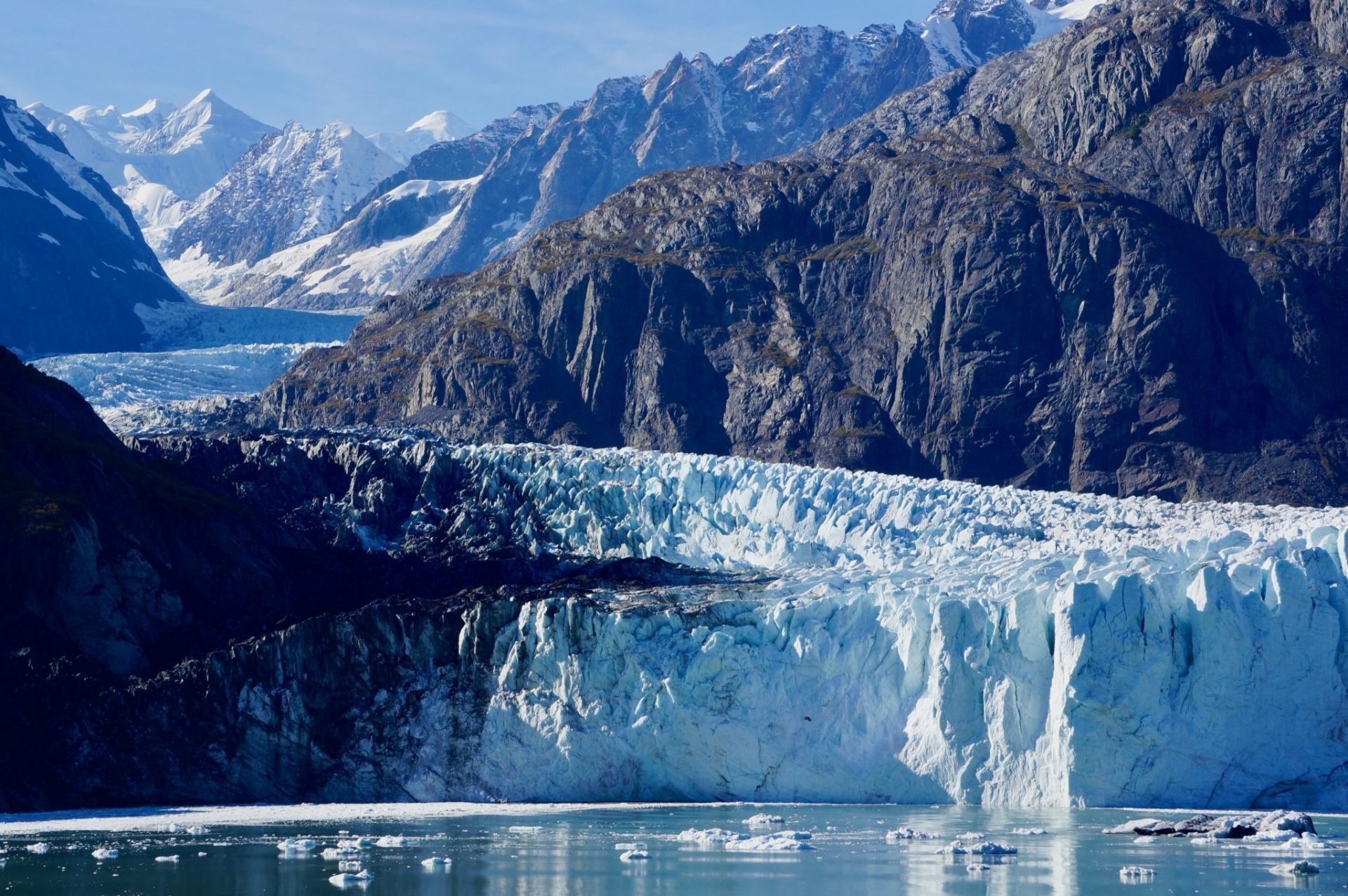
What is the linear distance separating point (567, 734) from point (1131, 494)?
3111 inches

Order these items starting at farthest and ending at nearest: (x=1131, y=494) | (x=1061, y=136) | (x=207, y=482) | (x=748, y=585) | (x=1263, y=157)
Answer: (x=1061, y=136) → (x=1263, y=157) → (x=1131, y=494) → (x=207, y=482) → (x=748, y=585)

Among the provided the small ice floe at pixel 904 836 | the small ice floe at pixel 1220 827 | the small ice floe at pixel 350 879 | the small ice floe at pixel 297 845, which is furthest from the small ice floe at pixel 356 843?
the small ice floe at pixel 1220 827

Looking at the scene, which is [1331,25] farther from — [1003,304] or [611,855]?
[611,855]

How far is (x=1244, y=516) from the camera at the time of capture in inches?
4087

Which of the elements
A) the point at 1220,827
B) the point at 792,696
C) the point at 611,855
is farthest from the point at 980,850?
the point at 792,696

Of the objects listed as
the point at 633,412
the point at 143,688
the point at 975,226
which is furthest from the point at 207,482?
the point at 975,226

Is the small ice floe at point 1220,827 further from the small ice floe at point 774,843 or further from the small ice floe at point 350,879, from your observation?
the small ice floe at point 350,879

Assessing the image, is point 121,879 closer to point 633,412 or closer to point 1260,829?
point 1260,829

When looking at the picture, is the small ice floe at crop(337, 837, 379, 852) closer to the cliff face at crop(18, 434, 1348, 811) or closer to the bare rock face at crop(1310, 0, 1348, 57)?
the cliff face at crop(18, 434, 1348, 811)

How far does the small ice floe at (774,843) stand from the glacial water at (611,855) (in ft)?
1.35

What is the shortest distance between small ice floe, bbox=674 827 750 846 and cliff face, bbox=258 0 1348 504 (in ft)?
287

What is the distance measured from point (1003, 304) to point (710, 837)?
326 ft

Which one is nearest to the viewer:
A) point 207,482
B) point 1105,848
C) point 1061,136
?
point 1105,848

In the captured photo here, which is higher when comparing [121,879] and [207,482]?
[207,482]
